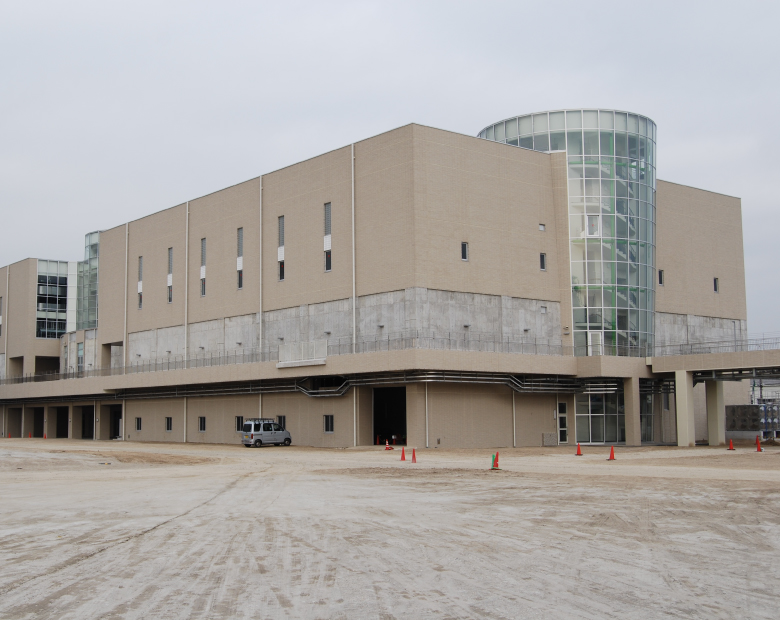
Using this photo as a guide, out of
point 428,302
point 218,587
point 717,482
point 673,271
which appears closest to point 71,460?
point 428,302

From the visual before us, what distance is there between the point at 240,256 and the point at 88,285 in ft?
119

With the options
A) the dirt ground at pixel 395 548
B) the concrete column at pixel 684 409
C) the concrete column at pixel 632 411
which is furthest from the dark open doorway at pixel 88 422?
the dirt ground at pixel 395 548

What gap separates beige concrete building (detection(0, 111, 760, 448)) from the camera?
2042 inches

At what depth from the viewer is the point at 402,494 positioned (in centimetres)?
2281

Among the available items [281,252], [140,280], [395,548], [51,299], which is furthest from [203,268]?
[395,548]

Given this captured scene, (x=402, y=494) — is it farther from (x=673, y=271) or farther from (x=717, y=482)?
(x=673, y=271)

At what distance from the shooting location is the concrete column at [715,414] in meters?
54.7

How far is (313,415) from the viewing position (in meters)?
56.2

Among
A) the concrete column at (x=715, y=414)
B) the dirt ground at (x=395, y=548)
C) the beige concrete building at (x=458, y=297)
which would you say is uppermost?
the beige concrete building at (x=458, y=297)

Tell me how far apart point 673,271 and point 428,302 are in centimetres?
2394

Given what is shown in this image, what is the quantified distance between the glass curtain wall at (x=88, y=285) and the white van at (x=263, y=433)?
4152cm

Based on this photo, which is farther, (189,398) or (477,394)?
(189,398)

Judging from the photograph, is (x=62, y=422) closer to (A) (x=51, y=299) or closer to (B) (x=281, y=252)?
(A) (x=51, y=299)

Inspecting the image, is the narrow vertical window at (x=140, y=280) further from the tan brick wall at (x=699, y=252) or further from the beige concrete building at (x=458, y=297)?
the tan brick wall at (x=699, y=252)
